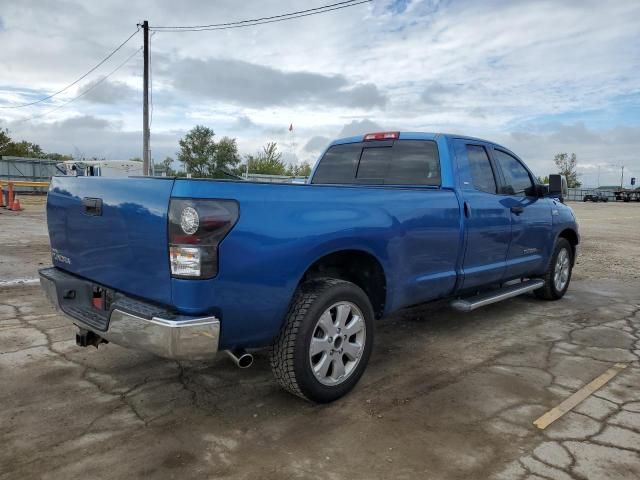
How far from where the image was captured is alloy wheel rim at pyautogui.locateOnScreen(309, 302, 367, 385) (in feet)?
10.5

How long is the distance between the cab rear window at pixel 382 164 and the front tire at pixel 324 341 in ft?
5.54

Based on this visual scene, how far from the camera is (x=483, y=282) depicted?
4793mm

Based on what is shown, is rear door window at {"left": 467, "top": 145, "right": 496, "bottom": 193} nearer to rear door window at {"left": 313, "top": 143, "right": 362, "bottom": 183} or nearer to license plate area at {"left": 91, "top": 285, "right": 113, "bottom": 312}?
rear door window at {"left": 313, "top": 143, "right": 362, "bottom": 183}

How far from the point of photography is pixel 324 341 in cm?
321

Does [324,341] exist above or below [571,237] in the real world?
below

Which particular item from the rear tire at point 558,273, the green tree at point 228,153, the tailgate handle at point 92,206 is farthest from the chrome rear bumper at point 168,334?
the green tree at point 228,153

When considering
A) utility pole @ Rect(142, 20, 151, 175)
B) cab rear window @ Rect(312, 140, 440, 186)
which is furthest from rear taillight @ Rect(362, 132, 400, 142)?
utility pole @ Rect(142, 20, 151, 175)

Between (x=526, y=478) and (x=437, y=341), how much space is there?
223 centimetres

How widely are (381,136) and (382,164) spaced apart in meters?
0.31

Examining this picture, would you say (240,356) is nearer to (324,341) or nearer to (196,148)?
(324,341)

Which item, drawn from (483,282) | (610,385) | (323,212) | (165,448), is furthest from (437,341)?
(165,448)

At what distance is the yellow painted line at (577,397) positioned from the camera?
10.4 ft

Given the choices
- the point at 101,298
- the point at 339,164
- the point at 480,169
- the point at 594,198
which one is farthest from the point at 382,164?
the point at 594,198

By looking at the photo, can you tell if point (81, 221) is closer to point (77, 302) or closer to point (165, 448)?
point (77, 302)
